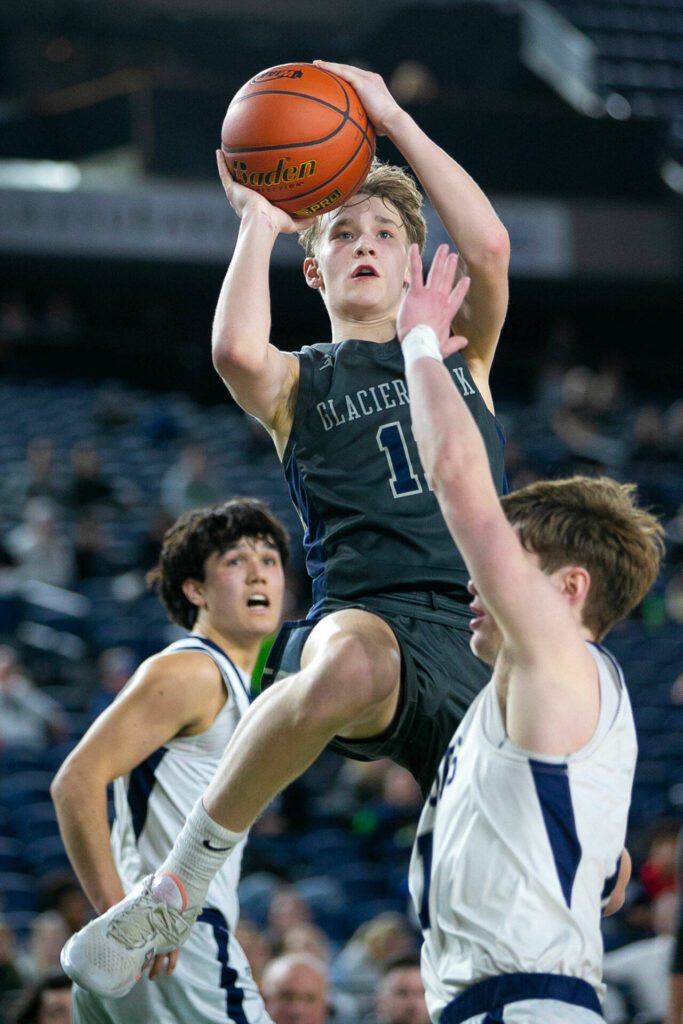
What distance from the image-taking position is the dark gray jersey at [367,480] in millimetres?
4105

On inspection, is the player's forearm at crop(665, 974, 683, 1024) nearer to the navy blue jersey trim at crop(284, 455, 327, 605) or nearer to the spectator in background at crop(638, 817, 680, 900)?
the navy blue jersey trim at crop(284, 455, 327, 605)

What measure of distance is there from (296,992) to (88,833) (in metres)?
1.78

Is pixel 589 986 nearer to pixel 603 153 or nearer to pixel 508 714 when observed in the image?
pixel 508 714

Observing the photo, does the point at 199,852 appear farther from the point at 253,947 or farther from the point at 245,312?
the point at 253,947

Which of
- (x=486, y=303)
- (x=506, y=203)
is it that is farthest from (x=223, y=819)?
(x=506, y=203)

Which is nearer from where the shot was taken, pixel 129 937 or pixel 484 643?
pixel 484 643

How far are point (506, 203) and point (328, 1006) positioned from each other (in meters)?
15.4

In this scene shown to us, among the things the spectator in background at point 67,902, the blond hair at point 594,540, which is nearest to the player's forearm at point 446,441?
the blond hair at point 594,540

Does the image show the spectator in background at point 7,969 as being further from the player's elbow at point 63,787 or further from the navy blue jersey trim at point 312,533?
the navy blue jersey trim at point 312,533

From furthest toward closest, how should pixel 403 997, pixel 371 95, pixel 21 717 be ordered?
pixel 21 717 → pixel 403 997 → pixel 371 95

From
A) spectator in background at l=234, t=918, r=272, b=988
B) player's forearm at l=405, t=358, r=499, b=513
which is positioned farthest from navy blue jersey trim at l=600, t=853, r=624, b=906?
spectator in background at l=234, t=918, r=272, b=988

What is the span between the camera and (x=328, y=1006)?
689 cm

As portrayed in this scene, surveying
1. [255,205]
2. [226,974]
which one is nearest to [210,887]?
[226,974]

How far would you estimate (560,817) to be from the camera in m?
3.08
